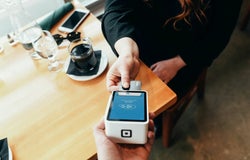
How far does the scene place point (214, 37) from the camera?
932 millimetres

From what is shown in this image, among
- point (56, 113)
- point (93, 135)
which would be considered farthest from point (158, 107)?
point (56, 113)

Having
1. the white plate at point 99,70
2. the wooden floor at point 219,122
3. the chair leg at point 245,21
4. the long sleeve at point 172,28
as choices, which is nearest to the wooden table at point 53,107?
the white plate at point 99,70

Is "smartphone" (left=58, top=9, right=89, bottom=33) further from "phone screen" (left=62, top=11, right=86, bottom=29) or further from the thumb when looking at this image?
the thumb

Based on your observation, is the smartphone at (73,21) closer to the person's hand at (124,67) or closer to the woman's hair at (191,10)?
the person's hand at (124,67)

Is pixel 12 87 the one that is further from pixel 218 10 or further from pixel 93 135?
pixel 218 10

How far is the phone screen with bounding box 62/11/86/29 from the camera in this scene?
1.02m

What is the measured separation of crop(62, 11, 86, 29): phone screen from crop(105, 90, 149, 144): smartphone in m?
0.52

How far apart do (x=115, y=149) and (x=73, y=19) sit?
60cm

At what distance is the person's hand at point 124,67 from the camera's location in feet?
2.45

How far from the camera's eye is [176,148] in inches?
52.9

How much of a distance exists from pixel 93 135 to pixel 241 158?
918mm

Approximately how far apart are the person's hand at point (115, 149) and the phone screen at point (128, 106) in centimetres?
10

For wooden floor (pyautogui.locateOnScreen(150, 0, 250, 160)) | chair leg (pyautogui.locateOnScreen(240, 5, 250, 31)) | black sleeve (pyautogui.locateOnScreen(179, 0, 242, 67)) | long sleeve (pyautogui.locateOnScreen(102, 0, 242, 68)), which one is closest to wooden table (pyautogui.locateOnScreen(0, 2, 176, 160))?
long sleeve (pyautogui.locateOnScreen(102, 0, 242, 68))

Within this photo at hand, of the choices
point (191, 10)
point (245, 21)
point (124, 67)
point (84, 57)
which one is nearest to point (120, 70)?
point (124, 67)
